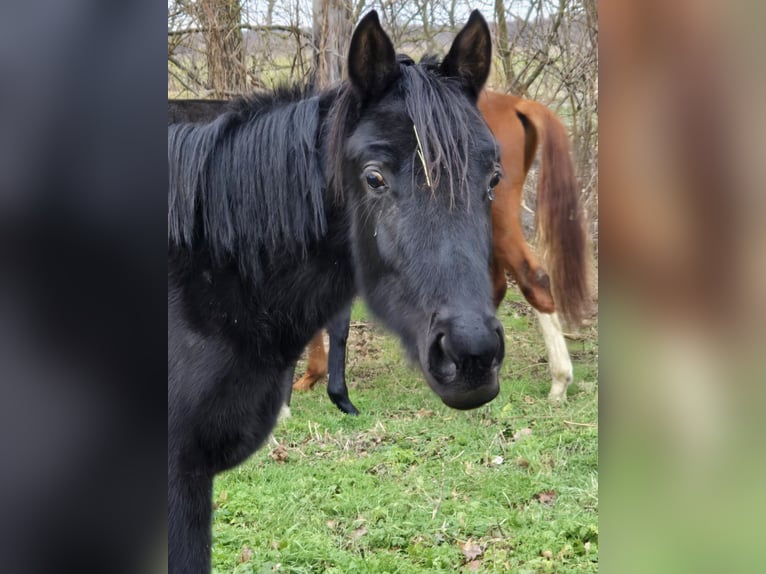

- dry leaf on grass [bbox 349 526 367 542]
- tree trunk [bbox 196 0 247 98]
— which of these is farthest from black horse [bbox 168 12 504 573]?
dry leaf on grass [bbox 349 526 367 542]

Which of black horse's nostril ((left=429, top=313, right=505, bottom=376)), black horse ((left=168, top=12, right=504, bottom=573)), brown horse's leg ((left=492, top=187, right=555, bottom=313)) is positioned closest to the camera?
black horse's nostril ((left=429, top=313, right=505, bottom=376))

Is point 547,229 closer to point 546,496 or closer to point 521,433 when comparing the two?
point 521,433

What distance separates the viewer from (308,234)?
1.74 m

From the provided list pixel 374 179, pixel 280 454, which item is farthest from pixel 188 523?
pixel 374 179

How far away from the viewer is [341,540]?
2082 millimetres

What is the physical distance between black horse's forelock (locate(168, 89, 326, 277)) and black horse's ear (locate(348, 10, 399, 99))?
0.68 ft

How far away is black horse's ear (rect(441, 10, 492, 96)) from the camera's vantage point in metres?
1.53

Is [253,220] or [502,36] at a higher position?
[502,36]

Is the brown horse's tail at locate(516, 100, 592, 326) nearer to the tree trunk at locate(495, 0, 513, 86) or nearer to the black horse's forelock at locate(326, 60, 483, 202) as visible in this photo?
the tree trunk at locate(495, 0, 513, 86)

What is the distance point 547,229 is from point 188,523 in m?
1.28

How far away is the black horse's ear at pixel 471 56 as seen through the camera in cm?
153
